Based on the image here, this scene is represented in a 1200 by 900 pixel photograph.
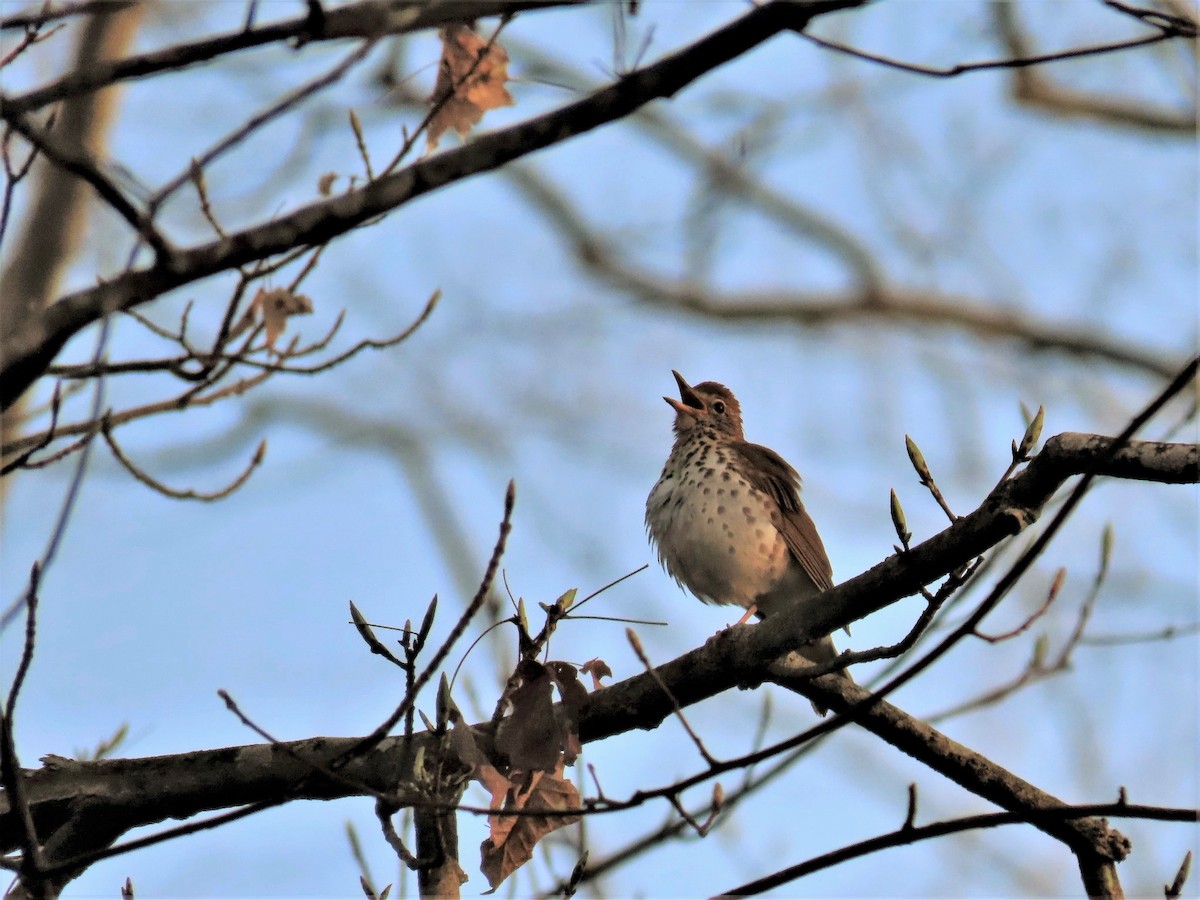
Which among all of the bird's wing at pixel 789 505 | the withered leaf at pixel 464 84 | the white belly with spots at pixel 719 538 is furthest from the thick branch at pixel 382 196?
the bird's wing at pixel 789 505

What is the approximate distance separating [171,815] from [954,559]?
268cm

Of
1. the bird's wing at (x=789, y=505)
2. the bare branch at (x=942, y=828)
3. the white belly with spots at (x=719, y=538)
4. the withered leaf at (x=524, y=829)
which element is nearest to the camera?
the bare branch at (x=942, y=828)

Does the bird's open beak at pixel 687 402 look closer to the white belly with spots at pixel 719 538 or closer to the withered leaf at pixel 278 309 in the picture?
the white belly with spots at pixel 719 538

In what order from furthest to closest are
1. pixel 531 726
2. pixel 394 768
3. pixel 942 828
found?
pixel 394 768 → pixel 531 726 → pixel 942 828

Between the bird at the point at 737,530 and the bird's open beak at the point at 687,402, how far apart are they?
1.28ft

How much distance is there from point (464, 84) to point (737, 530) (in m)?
2.90

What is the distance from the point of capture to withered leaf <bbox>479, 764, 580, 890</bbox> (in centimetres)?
381

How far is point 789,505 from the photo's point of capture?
680cm

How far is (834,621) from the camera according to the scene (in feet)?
12.7

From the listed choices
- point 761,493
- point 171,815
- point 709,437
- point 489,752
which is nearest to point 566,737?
point 489,752

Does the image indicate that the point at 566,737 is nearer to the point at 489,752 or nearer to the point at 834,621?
the point at 489,752

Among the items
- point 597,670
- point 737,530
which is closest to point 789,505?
point 737,530

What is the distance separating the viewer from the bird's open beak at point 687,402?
293 inches

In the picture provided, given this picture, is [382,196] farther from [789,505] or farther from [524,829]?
[789,505]
